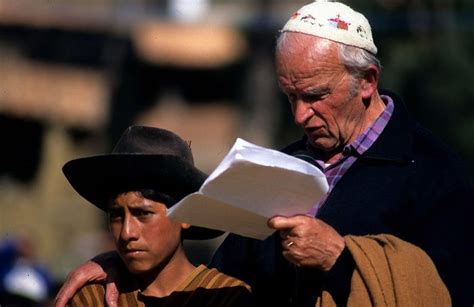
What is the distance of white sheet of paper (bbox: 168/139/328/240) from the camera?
4.69m

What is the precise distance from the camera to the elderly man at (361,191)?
4977 mm

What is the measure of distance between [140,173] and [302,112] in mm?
581

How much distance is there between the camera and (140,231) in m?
5.23

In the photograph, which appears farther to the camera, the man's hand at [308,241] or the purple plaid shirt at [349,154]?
the purple plaid shirt at [349,154]

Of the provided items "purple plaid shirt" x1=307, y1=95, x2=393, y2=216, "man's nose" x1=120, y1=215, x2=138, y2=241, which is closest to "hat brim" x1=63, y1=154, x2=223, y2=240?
"man's nose" x1=120, y1=215, x2=138, y2=241

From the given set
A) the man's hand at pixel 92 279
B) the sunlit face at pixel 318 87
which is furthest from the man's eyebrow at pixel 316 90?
the man's hand at pixel 92 279

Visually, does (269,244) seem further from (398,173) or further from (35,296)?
(35,296)

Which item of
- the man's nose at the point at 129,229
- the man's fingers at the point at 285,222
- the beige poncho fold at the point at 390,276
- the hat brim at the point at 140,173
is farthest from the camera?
the hat brim at the point at 140,173

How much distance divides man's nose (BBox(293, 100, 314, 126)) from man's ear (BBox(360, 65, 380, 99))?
8.3 inches

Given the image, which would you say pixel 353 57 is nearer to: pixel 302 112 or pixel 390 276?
pixel 302 112

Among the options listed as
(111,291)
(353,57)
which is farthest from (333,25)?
(111,291)

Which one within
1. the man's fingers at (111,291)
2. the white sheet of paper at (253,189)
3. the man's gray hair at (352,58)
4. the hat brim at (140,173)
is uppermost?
the man's gray hair at (352,58)

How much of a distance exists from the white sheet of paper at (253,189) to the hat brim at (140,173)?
0.37 meters

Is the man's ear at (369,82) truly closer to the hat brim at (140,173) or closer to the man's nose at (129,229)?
the hat brim at (140,173)
